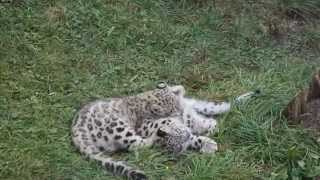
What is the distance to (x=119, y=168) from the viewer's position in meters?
5.86

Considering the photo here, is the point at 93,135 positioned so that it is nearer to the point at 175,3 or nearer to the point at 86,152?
the point at 86,152

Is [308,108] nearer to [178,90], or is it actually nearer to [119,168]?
[178,90]

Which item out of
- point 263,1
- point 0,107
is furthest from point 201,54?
point 0,107

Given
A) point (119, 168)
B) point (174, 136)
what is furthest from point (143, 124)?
point (119, 168)

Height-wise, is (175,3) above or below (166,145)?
above

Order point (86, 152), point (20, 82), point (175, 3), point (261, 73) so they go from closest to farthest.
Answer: point (86, 152) < point (20, 82) < point (261, 73) < point (175, 3)

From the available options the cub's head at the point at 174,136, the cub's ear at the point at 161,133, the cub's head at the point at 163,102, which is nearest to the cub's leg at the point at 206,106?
the cub's head at the point at 163,102

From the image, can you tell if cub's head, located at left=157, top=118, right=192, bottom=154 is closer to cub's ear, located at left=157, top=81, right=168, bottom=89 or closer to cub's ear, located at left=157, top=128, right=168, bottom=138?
cub's ear, located at left=157, top=128, right=168, bottom=138

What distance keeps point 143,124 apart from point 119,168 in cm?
89

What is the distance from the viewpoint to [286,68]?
318 inches

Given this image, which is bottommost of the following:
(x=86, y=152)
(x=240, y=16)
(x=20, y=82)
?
(x=86, y=152)

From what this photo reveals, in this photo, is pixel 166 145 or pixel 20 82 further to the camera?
pixel 20 82

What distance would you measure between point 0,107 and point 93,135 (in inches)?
38.5

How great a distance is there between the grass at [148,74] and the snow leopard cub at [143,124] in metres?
0.12
